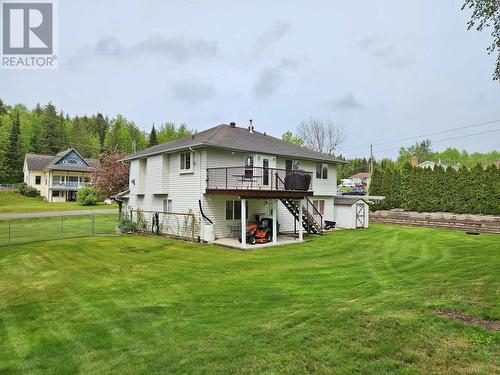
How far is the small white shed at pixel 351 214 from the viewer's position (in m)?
24.5

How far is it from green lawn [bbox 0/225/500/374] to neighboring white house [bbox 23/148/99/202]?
43.9m

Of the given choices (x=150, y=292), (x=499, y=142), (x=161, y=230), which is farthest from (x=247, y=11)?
(x=499, y=142)

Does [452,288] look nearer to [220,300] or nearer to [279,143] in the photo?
[220,300]

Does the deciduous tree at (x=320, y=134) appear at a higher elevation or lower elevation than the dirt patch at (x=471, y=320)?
higher

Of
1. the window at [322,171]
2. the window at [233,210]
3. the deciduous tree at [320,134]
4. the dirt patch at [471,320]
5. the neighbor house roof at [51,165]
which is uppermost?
the deciduous tree at [320,134]

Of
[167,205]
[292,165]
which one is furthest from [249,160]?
[167,205]

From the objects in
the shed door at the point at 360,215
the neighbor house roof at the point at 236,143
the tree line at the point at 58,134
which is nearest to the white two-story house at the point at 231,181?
the neighbor house roof at the point at 236,143

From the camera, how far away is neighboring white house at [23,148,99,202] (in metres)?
51.5

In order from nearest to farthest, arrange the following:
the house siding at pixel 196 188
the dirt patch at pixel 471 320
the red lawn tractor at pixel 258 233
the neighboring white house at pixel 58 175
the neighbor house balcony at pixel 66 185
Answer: the dirt patch at pixel 471 320 < the red lawn tractor at pixel 258 233 < the house siding at pixel 196 188 < the neighbor house balcony at pixel 66 185 < the neighboring white house at pixel 58 175

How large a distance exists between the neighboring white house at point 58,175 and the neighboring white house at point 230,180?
33592mm

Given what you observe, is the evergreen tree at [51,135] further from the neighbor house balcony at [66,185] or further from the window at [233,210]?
the window at [233,210]

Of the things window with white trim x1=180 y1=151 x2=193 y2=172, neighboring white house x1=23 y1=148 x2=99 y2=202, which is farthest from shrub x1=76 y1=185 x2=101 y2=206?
window with white trim x1=180 y1=151 x2=193 y2=172

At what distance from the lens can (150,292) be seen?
8609 millimetres

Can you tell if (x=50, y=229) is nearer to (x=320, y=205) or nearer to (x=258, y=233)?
(x=258, y=233)
